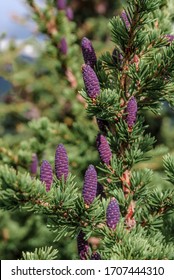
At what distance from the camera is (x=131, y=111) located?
1687 mm

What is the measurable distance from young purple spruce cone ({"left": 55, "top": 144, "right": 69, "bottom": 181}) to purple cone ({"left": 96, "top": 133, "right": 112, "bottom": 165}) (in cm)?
17

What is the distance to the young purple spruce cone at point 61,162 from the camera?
62.0 inches

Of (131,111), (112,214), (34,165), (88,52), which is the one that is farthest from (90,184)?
(34,165)

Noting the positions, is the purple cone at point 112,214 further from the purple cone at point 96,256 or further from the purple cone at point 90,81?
the purple cone at point 90,81

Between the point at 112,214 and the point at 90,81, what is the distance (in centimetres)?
50

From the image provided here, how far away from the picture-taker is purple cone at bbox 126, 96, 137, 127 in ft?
5.50

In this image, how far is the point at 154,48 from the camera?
1832 millimetres

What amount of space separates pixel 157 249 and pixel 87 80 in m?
0.67

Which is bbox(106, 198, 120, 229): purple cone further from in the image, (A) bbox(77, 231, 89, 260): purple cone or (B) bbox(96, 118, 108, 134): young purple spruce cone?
(B) bbox(96, 118, 108, 134): young purple spruce cone

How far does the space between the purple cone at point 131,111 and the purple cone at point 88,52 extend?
24cm

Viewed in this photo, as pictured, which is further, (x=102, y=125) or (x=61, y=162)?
(x=102, y=125)

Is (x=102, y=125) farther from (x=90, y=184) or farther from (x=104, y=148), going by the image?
(x=90, y=184)

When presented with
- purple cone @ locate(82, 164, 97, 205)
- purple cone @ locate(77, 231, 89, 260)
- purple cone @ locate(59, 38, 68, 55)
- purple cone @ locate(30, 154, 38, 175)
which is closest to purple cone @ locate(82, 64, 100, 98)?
purple cone @ locate(82, 164, 97, 205)
